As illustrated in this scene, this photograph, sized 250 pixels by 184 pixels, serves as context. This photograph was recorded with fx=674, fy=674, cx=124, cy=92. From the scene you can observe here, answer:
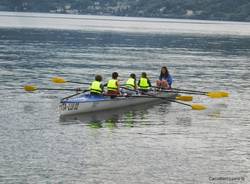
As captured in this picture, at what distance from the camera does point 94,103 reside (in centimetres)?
4525

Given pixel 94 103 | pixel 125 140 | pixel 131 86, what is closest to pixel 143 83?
pixel 131 86

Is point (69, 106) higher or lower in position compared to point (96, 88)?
lower

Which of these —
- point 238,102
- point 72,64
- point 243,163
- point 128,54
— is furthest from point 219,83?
point 128,54

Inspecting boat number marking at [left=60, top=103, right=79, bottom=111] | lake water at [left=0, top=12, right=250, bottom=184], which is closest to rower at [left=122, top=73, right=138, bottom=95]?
lake water at [left=0, top=12, right=250, bottom=184]

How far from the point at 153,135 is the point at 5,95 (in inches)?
679

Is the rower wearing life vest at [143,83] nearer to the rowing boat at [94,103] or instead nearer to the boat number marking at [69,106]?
the rowing boat at [94,103]

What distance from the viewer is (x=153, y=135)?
3888 centimetres

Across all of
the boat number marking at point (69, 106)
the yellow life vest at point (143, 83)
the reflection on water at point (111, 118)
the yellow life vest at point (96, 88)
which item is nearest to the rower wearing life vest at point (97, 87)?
the yellow life vest at point (96, 88)

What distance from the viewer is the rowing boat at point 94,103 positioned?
142 ft

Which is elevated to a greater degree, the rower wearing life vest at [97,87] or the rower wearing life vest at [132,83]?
the rower wearing life vest at [97,87]

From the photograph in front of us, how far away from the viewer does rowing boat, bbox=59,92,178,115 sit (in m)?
43.4

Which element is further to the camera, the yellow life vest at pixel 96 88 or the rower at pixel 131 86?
the rower at pixel 131 86

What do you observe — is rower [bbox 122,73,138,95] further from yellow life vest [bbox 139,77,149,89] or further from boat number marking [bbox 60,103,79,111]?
boat number marking [bbox 60,103,79,111]

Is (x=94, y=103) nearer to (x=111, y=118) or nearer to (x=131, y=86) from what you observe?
(x=111, y=118)
